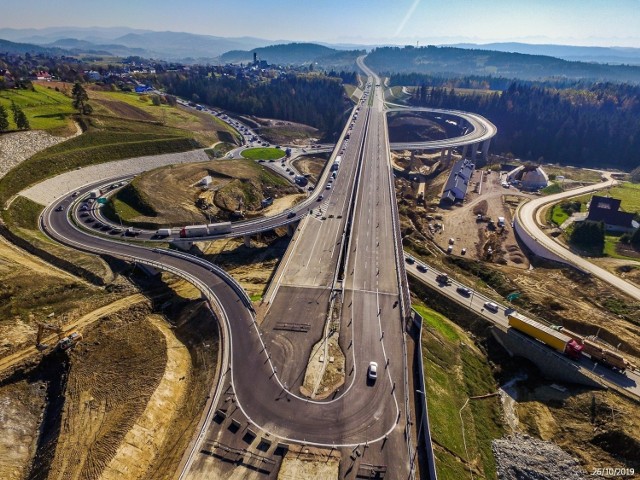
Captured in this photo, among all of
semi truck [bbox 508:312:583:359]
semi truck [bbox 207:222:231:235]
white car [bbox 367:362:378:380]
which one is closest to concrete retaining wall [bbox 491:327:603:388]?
semi truck [bbox 508:312:583:359]

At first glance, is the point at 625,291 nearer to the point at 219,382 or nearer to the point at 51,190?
the point at 219,382

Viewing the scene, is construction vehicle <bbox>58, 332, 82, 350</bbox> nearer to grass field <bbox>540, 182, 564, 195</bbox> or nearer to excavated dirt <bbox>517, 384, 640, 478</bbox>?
excavated dirt <bbox>517, 384, 640, 478</bbox>

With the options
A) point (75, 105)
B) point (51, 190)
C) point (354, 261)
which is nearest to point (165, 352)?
point (354, 261)
